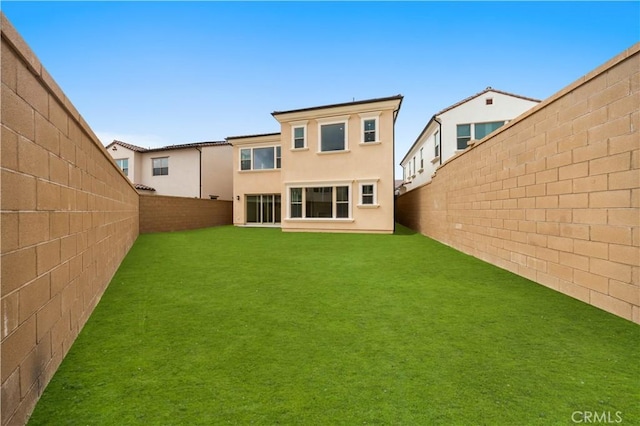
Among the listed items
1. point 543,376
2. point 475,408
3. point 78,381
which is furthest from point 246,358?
point 543,376

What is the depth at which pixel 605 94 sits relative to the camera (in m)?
3.73

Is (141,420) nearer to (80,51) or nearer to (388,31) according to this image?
(80,51)

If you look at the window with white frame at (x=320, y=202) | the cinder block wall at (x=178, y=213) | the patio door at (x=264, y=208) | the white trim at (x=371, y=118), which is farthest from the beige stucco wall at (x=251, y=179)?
the white trim at (x=371, y=118)

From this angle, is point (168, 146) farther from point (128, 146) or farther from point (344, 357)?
point (344, 357)

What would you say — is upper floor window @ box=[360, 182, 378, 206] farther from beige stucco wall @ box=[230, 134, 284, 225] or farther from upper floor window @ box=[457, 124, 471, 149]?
upper floor window @ box=[457, 124, 471, 149]

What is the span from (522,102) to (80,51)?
71.7 feet

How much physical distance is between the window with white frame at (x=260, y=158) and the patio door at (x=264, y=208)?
2.06 metres

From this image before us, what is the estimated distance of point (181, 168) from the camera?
22.7 metres

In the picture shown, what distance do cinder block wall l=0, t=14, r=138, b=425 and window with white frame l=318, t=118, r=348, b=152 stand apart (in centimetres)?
1260

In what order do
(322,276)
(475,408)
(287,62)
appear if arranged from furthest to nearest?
(287,62)
(322,276)
(475,408)

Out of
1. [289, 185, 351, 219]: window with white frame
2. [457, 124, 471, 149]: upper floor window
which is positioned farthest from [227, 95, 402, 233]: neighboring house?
[457, 124, 471, 149]: upper floor window

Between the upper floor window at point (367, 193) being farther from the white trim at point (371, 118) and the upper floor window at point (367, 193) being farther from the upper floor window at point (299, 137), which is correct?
the upper floor window at point (299, 137)

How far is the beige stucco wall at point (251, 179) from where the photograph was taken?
18.8m

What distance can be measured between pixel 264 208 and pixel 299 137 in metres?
6.24
